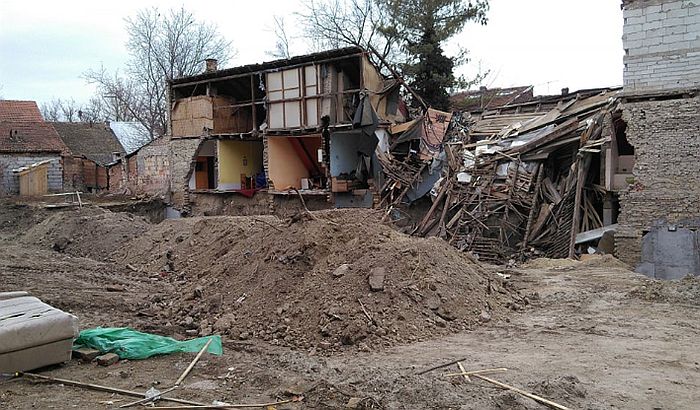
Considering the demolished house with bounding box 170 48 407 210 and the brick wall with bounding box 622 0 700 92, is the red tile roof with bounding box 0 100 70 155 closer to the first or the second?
the demolished house with bounding box 170 48 407 210

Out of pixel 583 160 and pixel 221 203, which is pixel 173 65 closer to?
pixel 221 203

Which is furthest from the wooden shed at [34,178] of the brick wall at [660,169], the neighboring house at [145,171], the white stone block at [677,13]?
the white stone block at [677,13]

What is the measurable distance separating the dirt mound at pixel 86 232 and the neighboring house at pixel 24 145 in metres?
10.8

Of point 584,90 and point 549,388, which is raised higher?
point 584,90

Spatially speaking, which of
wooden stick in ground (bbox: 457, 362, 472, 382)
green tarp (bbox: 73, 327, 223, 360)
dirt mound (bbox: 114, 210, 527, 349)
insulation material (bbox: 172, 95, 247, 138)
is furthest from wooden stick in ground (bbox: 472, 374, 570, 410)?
insulation material (bbox: 172, 95, 247, 138)

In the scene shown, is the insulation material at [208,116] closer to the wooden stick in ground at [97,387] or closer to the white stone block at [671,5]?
the white stone block at [671,5]

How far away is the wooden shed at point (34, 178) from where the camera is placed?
92.1 ft

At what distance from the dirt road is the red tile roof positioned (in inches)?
778

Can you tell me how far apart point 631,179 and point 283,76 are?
1363cm

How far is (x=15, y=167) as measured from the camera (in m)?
28.1

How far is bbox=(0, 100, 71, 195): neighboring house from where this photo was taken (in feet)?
91.8

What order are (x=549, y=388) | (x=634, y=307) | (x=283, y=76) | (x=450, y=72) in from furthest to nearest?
(x=450, y=72)
(x=283, y=76)
(x=634, y=307)
(x=549, y=388)

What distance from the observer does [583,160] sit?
16156mm

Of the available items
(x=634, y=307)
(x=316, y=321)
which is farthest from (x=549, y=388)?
(x=634, y=307)
